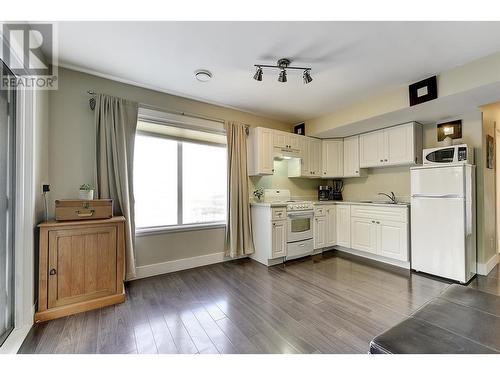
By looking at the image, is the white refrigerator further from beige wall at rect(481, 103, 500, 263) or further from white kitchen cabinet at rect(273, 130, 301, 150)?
white kitchen cabinet at rect(273, 130, 301, 150)

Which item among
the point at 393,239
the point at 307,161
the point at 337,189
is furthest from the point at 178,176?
the point at 393,239

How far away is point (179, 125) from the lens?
3.18 metres

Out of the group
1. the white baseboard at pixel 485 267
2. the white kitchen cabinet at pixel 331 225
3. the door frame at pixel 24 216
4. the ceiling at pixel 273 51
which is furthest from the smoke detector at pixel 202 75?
the white baseboard at pixel 485 267

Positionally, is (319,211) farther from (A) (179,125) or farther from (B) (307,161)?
(A) (179,125)

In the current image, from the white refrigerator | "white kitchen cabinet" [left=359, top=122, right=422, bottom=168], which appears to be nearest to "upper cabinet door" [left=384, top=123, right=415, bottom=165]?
"white kitchen cabinet" [left=359, top=122, right=422, bottom=168]

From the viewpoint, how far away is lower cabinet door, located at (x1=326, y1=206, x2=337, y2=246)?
13.2 ft

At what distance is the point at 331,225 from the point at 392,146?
1.68 metres

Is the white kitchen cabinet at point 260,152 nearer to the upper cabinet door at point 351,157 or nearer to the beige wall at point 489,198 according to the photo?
the upper cabinet door at point 351,157

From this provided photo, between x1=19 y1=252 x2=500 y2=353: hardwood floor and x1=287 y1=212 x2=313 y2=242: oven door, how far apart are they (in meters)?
0.62

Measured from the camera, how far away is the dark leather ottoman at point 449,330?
0.80m
